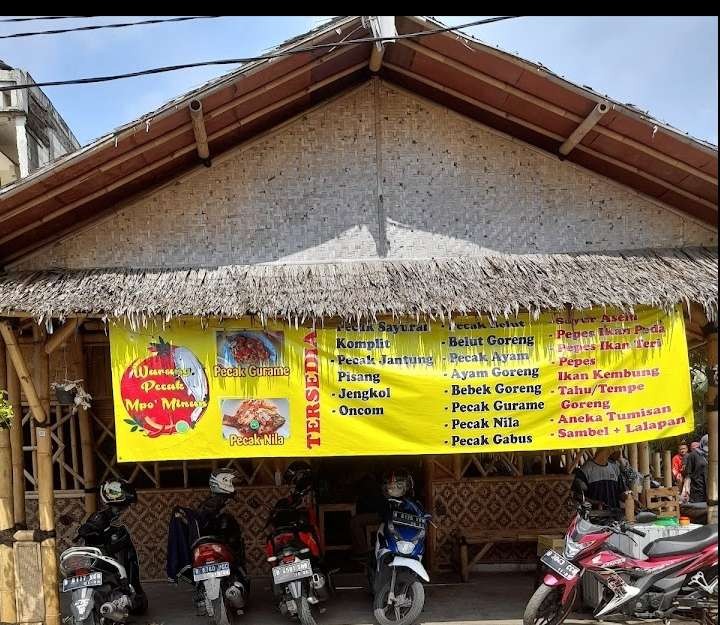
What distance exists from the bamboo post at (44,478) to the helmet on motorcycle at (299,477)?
2.20 metres

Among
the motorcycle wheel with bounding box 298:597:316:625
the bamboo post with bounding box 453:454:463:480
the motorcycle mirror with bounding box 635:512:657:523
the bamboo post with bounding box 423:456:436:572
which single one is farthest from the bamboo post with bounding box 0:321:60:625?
the motorcycle mirror with bounding box 635:512:657:523

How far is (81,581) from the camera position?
5504 millimetres

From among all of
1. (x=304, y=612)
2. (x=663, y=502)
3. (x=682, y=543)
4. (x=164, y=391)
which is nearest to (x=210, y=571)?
(x=304, y=612)

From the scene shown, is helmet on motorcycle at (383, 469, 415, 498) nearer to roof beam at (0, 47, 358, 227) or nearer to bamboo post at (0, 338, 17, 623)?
bamboo post at (0, 338, 17, 623)

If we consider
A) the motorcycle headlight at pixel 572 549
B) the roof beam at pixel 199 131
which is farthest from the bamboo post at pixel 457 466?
the roof beam at pixel 199 131

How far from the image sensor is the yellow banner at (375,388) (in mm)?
5496

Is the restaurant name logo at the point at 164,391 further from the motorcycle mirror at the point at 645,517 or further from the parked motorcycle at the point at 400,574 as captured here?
the motorcycle mirror at the point at 645,517

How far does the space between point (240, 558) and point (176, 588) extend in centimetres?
141

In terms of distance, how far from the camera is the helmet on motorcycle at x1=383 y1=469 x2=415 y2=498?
19.6ft

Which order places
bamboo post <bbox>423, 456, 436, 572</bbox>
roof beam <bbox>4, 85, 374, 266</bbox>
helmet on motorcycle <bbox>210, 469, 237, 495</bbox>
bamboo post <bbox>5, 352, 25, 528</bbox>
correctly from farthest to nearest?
bamboo post <bbox>423, 456, 436, 572</bbox>, helmet on motorcycle <bbox>210, 469, 237, 495</bbox>, roof beam <bbox>4, 85, 374, 266</bbox>, bamboo post <bbox>5, 352, 25, 528</bbox>

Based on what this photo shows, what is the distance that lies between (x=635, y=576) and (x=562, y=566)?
58 cm

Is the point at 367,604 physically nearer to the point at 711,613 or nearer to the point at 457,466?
the point at 457,466

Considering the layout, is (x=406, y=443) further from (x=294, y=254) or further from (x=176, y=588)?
(x=176, y=588)

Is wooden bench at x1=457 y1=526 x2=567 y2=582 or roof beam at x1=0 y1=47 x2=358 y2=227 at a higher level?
roof beam at x1=0 y1=47 x2=358 y2=227
